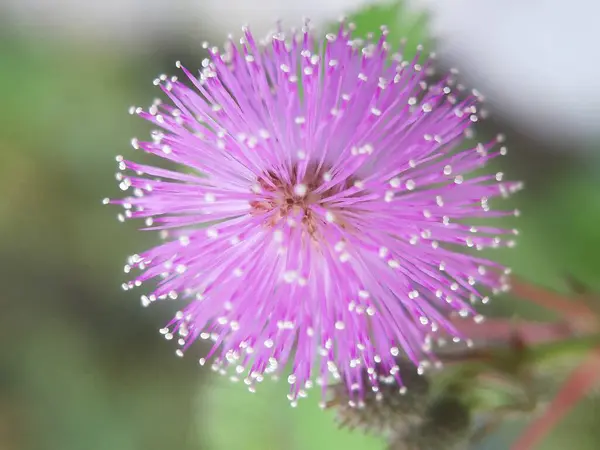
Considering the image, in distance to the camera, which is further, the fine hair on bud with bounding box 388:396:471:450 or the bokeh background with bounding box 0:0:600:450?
the bokeh background with bounding box 0:0:600:450

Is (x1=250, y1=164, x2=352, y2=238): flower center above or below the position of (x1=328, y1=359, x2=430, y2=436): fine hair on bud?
above

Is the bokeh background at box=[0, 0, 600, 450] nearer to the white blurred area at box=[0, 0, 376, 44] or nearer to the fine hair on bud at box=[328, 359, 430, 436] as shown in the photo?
the white blurred area at box=[0, 0, 376, 44]

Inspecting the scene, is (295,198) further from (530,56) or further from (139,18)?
(139,18)

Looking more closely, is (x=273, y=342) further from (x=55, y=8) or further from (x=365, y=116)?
(x=55, y=8)

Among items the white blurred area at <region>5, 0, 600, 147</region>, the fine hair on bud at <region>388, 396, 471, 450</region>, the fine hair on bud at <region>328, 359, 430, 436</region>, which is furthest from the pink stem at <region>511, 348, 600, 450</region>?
the white blurred area at <region>5, 0, 600, 147</region>

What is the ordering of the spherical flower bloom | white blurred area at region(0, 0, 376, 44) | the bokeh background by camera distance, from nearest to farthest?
the spherical flower bloom
the bokeh background
white blurred area at region(0, 0, 376, 44)

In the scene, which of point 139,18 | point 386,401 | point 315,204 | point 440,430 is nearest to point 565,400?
point 440,430

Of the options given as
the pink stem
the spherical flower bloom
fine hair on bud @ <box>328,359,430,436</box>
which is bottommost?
the pink stem

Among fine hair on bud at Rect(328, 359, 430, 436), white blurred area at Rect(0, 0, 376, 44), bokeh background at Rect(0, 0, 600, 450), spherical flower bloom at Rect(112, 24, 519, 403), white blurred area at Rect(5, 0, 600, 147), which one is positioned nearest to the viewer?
spherical flower bloom at Rect(112, 24, 519, 403)

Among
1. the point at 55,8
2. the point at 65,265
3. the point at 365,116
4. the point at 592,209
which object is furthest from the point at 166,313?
the point at 365,116
